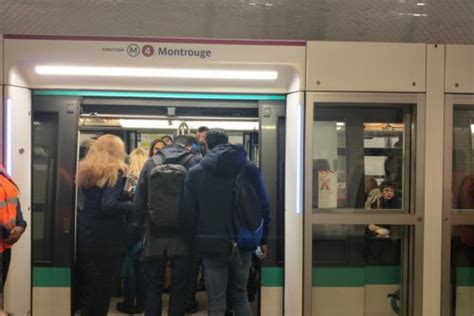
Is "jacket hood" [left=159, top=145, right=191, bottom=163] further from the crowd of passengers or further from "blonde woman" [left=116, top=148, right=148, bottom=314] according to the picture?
"blonde woman" [left=116, top=148, right=148, bottom=314]

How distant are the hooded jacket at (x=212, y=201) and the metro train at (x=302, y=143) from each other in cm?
38

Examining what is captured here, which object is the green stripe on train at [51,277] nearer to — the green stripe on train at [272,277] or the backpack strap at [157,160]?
the backpack strap at [157,160]

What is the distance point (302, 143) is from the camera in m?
2.56

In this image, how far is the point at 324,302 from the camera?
277 centimetres

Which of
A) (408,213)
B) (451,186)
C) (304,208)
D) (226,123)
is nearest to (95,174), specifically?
(226,123)

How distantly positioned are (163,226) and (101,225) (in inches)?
16.8

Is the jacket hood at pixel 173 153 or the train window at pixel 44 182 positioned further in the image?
the train window at pixel 44 182

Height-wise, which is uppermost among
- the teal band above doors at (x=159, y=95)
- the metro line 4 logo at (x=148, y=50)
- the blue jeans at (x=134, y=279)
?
the metro line 4 logo at (x=148, y=50)

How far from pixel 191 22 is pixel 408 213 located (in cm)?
184

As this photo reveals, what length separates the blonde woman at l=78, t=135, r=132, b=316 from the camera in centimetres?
274

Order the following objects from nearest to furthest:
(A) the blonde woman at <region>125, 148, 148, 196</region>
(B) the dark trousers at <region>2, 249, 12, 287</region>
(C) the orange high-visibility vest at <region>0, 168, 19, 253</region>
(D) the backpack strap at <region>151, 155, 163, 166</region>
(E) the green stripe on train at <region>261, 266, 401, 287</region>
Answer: (C) the orange high-visibility vest at <region>0, 168, 19, 253</region>
(B) the dark trousers at <region>2, 249, 12, 287</region>
(D) the backpack strap at <region>151, 155, 163, 166</region>
(E) the green stripe on train at <region>261, 266, 401, 287</region>
(A) the blonde woman at <region>125, 148, 148, 196</region>

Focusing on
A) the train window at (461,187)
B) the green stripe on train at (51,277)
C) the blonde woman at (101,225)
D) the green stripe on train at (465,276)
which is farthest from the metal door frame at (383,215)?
the green stripe on train at (51,277)

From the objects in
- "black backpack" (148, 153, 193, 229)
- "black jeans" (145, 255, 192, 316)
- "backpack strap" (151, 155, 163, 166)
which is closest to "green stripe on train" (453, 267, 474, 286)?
"black jeans" (145, 255, 192, 316)

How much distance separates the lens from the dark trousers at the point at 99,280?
9.10 feet
